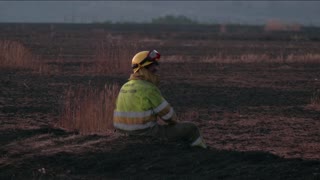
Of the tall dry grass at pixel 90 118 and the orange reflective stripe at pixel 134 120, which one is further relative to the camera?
the tall dry grass at pixel 90 118

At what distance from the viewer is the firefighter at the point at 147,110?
41.3ft

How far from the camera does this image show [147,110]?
12.6 metres

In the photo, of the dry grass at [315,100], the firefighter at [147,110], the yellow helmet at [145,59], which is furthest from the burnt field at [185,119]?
the yellow helmet at [145,59]

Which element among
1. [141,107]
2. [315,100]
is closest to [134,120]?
[141,107]

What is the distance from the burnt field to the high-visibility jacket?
29cm

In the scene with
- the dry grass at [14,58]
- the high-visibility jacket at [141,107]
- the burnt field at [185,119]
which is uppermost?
the dry grass at [14,58]

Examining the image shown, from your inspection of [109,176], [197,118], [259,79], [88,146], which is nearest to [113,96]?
[197,118]

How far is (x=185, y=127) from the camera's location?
42.0 ft

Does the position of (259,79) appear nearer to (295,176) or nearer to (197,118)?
(197,118)

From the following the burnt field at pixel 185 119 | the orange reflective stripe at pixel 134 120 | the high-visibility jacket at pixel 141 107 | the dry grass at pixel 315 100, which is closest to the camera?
the burnt field at pixel 185 119

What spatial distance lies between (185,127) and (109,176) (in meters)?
1.66

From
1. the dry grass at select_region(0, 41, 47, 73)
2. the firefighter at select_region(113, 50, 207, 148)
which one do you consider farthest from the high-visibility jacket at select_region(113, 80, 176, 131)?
the dry grass at select_region(0, 41, 47, 73)

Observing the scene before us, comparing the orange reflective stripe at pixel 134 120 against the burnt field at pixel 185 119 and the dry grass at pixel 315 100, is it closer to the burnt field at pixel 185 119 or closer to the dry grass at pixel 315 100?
the burnt field at pixel 185 119

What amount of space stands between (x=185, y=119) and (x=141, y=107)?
594 cm
